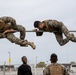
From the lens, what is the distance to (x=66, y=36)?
1698 centimetres

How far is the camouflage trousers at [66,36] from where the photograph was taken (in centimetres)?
1689

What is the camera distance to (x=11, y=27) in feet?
55.3

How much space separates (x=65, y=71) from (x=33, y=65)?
Answer: 9.60 metres

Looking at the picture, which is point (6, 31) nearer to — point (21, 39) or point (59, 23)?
point (21, 39)

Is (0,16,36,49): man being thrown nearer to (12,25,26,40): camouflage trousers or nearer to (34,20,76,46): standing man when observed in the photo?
(12,25,26,40): camouflage trousers

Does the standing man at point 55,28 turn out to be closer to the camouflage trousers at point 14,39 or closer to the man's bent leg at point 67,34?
the man's bent leg at point 67,34

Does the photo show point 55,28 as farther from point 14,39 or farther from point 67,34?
point 14,39

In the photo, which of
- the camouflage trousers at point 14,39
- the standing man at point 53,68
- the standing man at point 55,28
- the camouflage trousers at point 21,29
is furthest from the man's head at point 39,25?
the standing man at point 53,68

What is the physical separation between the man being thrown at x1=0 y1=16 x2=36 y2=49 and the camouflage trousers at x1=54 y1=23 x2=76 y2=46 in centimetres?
113

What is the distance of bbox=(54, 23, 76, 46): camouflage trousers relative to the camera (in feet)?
55.4

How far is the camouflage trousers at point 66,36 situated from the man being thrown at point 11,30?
113 cm

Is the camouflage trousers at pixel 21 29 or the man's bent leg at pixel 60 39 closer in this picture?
the camouflage trousers at pixel 21 29

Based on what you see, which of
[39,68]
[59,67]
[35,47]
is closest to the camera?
[59,67]

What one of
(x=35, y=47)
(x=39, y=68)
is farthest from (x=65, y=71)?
(x=39, y=68)
